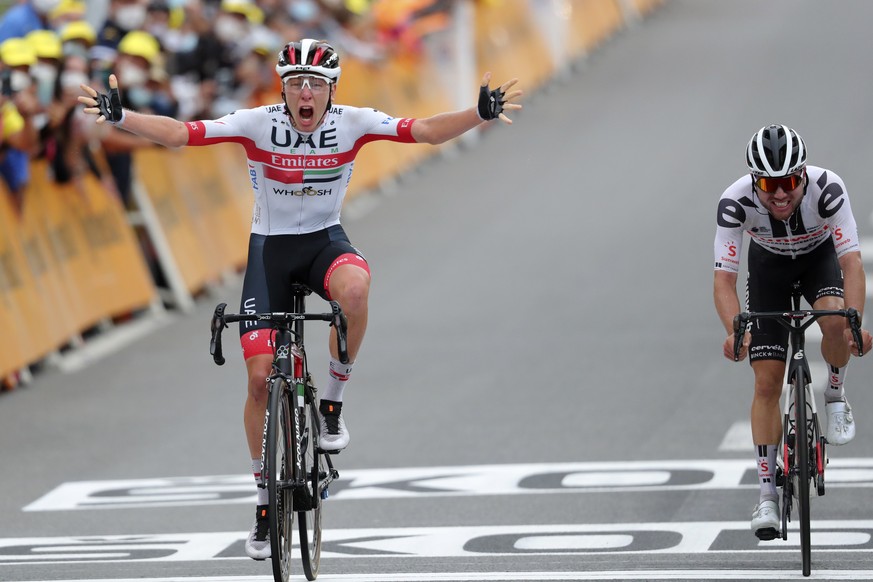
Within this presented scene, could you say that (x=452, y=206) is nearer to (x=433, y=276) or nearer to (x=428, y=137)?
(x=433, y=276)

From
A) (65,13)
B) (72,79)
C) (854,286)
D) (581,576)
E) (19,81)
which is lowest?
(581,576)

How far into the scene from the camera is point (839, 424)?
27.7ft

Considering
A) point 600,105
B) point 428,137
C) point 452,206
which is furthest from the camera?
point 600,105

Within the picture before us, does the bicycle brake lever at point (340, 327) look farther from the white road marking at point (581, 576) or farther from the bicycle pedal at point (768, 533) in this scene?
the bicycle pedal at point (768, 533)

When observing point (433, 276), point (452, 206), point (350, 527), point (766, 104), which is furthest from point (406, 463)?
point (766, 104)

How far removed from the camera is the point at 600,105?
87.9 ft

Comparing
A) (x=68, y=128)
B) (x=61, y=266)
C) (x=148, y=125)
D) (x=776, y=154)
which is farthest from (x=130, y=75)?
(x=776, y=154)

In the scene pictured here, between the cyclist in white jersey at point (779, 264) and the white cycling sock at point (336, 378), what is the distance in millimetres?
1859

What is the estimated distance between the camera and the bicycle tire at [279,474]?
7.25 meters

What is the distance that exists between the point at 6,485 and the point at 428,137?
4.42 metres

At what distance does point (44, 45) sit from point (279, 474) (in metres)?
7.07

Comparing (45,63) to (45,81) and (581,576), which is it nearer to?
(45,81)

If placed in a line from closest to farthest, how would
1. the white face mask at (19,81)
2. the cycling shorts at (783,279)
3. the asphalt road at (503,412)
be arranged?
the cycling shorts at (783,279)
the asphalt road at (503,412)
the white face mask at (19,81)

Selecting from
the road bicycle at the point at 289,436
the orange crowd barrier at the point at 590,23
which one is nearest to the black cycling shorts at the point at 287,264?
the road bicycle at the point at 289,436
